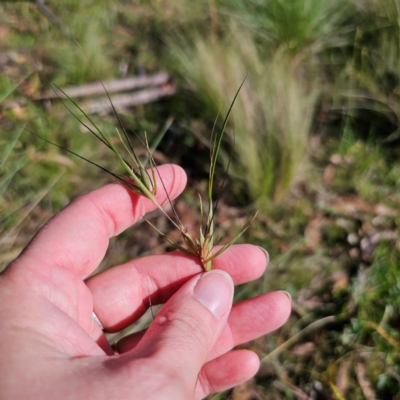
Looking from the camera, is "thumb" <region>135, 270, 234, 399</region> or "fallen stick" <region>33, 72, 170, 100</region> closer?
"thumb" <region>135, 270, 234, 399</region>

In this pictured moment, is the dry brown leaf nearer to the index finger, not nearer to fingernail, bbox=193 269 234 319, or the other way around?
fingernail, bbox=193 269 234 319

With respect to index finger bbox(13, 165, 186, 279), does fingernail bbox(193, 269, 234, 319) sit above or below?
below

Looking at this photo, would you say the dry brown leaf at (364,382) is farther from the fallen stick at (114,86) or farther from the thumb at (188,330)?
the fallen stick at (114,86)

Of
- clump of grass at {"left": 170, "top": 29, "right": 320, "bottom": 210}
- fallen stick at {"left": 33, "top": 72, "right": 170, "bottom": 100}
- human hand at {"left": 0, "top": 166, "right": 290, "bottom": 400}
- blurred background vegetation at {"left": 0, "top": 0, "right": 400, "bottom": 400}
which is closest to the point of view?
human hand at {"left": 0, "top": 166, "right": 290, "bottom": 400}

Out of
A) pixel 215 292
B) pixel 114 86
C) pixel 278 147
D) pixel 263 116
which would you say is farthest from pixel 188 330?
pixel 114 86

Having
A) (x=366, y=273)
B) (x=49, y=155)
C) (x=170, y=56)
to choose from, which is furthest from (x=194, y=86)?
(x=366, y=273)

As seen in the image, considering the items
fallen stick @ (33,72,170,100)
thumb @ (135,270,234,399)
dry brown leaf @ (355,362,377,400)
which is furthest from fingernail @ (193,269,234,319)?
fallen stick @ (33,72,170,100)

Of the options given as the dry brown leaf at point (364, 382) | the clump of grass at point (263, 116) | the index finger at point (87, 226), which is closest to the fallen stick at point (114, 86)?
the clump of grass at point (263, 116)
